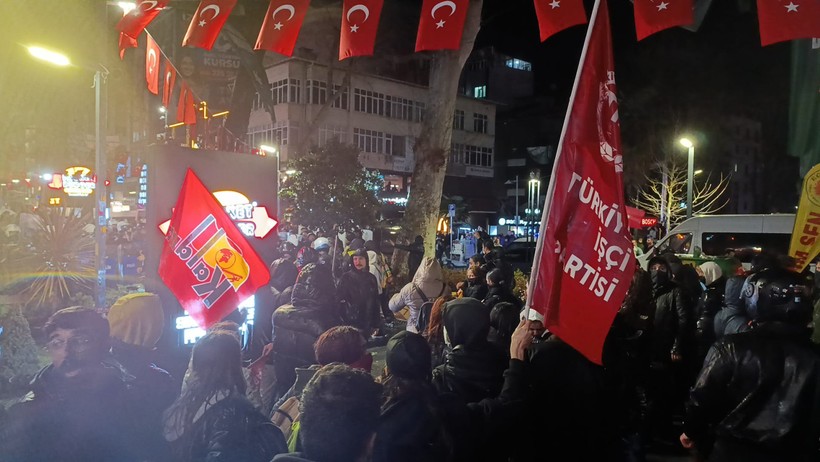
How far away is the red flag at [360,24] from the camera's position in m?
7.04

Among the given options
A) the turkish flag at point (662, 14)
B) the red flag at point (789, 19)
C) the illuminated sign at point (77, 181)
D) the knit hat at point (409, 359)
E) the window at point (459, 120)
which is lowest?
the knit hat at point (409, 359)

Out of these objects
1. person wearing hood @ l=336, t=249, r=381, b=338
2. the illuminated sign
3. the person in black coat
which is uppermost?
the illuminated sign

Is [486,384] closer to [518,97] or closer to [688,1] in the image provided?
[688,1]

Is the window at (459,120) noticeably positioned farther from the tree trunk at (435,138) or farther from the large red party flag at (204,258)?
the large red party flag at (204,258)

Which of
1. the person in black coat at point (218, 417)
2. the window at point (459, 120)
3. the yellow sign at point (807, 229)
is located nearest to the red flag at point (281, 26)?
the person in black coat at point (218, 417)

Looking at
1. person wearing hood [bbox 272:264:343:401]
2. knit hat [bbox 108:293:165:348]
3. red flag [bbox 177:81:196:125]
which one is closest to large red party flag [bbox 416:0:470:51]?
person wearing hood [bbox 272:264:343:401]

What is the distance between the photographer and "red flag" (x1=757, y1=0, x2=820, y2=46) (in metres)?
5.29

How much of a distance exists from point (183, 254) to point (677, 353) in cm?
508

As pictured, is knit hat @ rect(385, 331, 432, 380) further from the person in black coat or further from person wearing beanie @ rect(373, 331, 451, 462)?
the person in black coat

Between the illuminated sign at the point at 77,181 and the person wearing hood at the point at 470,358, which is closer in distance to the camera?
the person wearing hood at the point at 470,358

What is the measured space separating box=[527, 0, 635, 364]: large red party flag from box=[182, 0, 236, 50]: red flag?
5.29 metres

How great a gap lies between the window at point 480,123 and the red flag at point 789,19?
44993mm

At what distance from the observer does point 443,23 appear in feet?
22.1

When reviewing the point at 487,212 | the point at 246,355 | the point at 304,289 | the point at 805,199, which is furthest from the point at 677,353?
the point at 487,212
